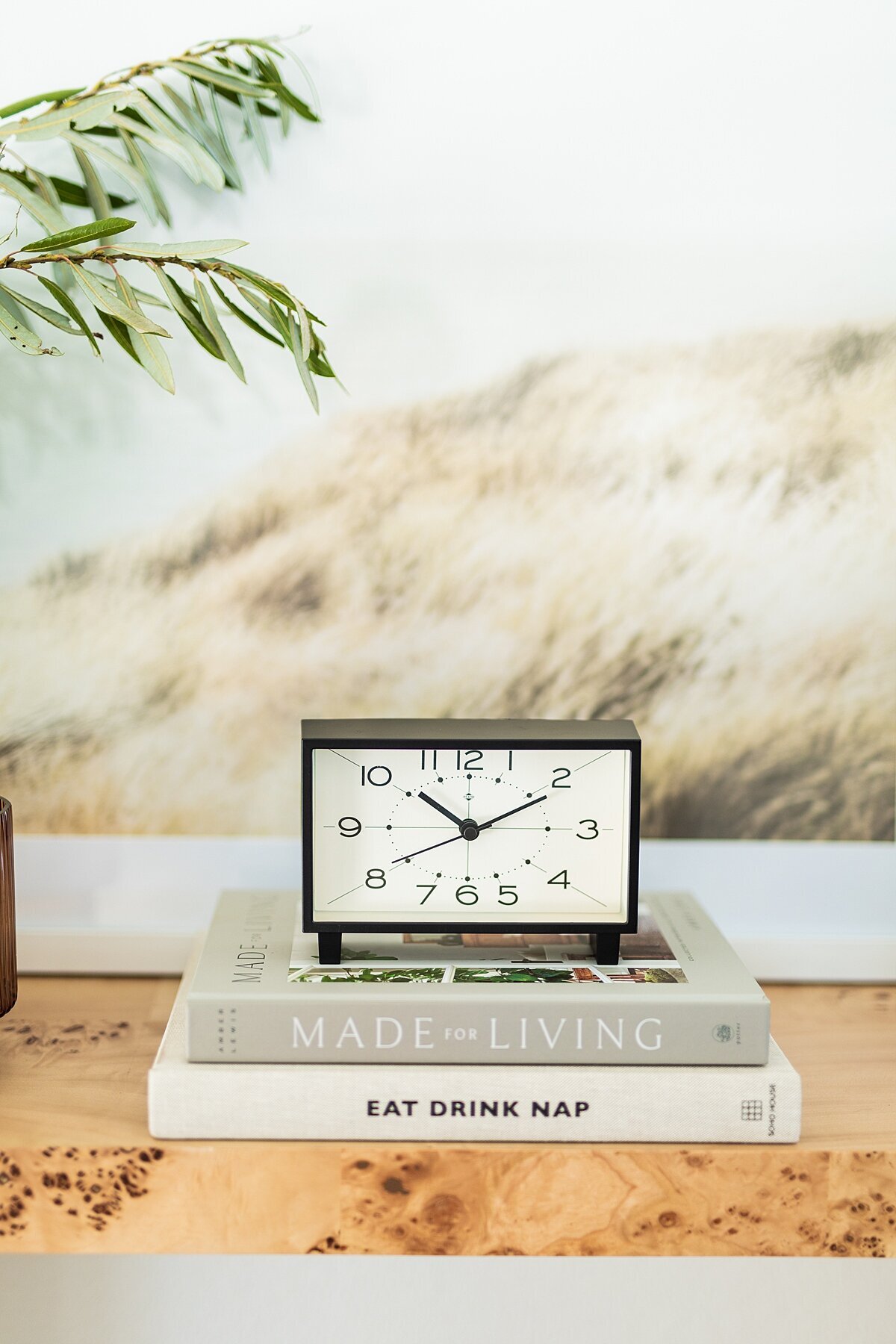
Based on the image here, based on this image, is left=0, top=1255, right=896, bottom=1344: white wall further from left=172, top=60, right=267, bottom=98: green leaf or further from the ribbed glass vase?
left=172, top=60, right=267, bottom=98: green leaf

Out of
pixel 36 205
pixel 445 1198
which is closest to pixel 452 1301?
pixel 445 1198

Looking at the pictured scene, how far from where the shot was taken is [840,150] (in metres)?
0.80

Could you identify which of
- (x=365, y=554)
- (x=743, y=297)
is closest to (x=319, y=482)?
(x=365, y=554)

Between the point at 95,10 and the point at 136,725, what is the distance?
0.54 m

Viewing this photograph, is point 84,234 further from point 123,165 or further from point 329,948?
point 329,948

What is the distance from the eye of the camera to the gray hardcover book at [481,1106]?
610mm

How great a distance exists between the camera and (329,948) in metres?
0.68

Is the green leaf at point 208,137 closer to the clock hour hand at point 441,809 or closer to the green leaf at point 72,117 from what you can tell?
the green leaf at point 72,117

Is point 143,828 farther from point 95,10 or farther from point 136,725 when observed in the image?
point 95,10

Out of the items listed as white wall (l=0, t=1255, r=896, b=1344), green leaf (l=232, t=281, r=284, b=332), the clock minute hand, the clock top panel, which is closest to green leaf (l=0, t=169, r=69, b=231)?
green leaf (l=232, t=281, r=284, b=332)

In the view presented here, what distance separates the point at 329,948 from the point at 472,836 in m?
0.12

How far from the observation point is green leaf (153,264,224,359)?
2.04 ft

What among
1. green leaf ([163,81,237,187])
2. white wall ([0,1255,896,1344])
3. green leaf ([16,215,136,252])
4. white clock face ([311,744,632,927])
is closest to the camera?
green leaf ([16,215,136,252])

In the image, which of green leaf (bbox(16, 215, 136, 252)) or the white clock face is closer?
green leaf (bbox(16, 215, 136, 252))
